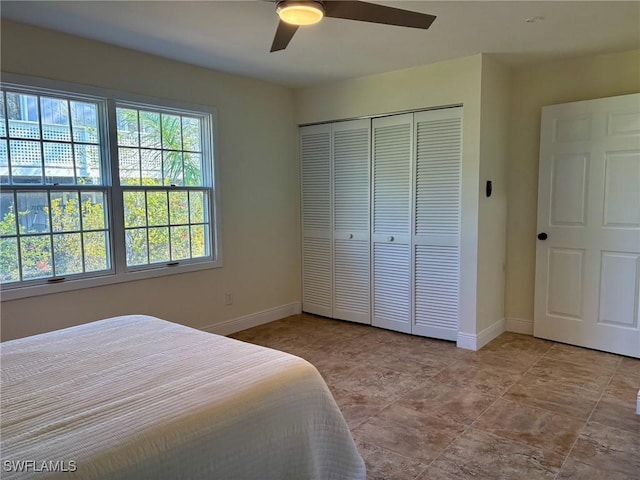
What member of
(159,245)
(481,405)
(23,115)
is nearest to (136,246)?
(159,245)

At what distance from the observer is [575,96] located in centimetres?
367

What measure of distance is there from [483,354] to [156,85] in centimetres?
335

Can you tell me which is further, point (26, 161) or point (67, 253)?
point (67, 253)

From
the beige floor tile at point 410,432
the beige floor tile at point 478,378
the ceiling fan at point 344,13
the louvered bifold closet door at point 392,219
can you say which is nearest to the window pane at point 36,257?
the ceiling fan at point 344,13

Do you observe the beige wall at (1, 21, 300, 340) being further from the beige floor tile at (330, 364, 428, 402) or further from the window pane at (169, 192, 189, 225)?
the beige floor tile at (330, 364, 428, 402)

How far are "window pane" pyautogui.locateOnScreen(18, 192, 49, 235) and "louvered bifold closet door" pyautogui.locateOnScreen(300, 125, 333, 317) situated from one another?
2427mm

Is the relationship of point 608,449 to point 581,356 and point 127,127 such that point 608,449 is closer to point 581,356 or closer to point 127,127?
point 581,356

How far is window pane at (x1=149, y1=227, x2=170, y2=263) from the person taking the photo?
3.56 meters

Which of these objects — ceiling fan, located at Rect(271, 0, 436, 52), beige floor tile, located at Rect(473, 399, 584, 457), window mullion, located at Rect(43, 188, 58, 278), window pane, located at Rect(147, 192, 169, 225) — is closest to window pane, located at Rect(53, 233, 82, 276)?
window mullion, located at Rect(43, 188, 58, 278)

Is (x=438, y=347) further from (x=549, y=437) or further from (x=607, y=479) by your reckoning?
(x=607, y=479)

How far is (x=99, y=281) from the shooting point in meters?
3.20

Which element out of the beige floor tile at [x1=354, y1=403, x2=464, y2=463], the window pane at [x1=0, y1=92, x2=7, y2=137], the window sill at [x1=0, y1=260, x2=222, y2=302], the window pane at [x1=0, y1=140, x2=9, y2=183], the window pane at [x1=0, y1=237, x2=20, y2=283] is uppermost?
the window pane at [x1=0, y1=92, x2=7, y2=137]

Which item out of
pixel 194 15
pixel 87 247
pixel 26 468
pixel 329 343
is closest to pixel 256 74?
pixel 194 15

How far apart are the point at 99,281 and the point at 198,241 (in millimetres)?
927
